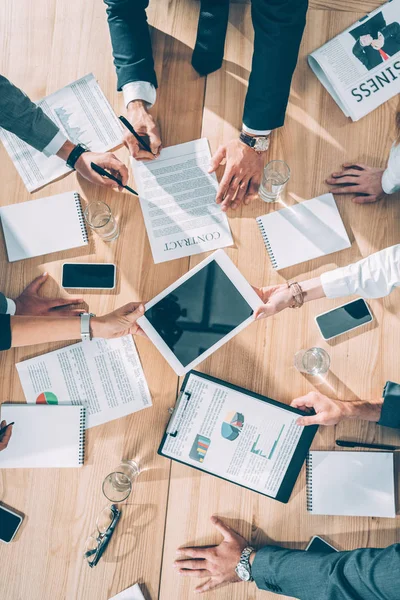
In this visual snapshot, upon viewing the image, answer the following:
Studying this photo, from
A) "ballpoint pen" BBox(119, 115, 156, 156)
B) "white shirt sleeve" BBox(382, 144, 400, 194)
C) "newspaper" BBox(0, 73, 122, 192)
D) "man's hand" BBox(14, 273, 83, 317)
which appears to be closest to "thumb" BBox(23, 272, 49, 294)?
"man's hand" BBox(14, 273, 83, 317)

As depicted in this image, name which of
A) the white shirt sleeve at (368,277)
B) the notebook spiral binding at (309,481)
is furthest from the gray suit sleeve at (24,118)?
the notebook spiral binding at (309,481)

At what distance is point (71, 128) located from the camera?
1.57 metres

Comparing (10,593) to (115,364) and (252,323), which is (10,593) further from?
(252,323)

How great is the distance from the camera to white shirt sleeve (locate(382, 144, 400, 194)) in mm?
1413

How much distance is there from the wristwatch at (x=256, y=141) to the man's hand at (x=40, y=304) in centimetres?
72

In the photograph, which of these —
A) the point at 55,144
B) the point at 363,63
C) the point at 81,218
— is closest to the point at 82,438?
the point at 81,218

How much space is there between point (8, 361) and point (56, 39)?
1.09m

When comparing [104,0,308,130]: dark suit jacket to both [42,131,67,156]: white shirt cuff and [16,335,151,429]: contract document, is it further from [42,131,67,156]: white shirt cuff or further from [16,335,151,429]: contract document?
[16,335,151,429]: contract document

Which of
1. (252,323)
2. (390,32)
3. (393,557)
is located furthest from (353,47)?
(393,557)

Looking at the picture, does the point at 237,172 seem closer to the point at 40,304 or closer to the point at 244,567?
the point at 40,304

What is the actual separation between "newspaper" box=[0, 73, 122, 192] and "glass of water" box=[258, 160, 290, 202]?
0.49 metres

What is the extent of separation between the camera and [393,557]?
48.1 inches

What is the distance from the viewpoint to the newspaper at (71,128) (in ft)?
5.09

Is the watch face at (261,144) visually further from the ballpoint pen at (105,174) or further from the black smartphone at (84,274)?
the black smartphone at (84,274)
